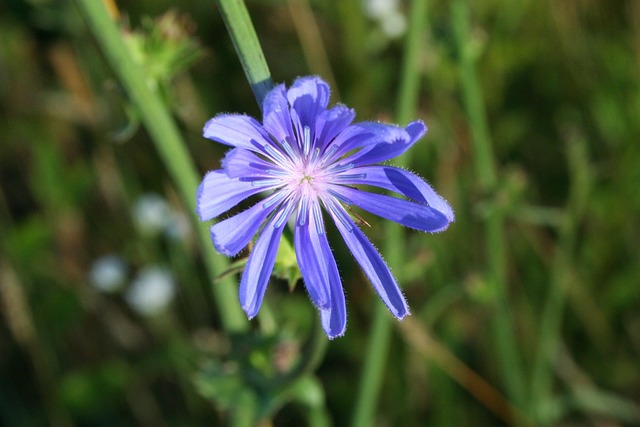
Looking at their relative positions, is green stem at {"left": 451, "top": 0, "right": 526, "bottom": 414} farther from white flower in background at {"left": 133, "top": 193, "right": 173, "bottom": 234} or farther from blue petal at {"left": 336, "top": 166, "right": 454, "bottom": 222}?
white flower in background at {"left": 133, "top": 193, "right": 173, "bottom": 234}

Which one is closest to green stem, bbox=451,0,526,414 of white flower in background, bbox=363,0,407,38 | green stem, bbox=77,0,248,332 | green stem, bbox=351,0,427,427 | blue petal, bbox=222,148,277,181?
green stem, bbox=351,0,427,427

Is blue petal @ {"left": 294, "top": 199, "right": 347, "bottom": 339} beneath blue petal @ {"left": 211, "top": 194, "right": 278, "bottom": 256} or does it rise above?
beneath

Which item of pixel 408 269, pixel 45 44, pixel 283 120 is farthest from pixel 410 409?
pixel 45 44

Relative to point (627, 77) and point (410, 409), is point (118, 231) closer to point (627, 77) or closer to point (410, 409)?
point (410, 409)

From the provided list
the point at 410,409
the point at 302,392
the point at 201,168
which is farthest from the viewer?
the point at 201,168

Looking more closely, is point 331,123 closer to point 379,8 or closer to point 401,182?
point 401,182

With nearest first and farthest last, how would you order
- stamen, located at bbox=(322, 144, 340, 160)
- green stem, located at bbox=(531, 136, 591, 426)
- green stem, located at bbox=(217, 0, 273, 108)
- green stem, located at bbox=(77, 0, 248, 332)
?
green stem, located at bbox=(217, 0, 273, 108)
stamen, located at bbox=(322, 144, 340, 160)
green stem, located at bbox=(77, 0, 248, 332)
green stem, located at bbox=(531, 136, 591, 426)

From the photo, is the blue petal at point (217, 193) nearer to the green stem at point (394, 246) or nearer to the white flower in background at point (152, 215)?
the green stem at point (394, 246)

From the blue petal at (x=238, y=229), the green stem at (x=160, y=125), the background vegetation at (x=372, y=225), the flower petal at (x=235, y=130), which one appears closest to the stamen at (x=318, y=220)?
the blue petal at (x=238, y=229)
